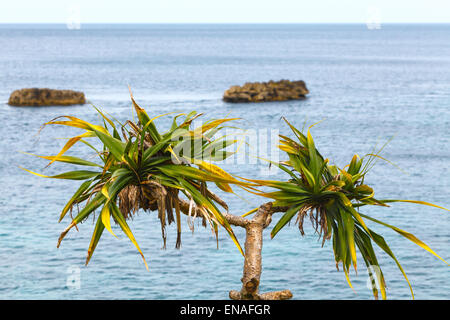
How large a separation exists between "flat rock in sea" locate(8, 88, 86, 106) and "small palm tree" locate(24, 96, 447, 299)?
256ft

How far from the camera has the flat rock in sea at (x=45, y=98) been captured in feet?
268

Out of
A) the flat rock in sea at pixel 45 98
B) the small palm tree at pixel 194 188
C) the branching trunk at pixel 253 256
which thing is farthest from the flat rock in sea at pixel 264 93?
the branching trunk at pixel 253 256

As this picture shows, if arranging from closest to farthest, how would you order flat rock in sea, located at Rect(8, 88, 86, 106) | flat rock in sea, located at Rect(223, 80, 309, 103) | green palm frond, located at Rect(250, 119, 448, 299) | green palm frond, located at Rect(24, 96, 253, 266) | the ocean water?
1. green palm frond, located at Rect(24, 96, 253, 266)
2. green palm frond, located at Rect(250, 119, 448, 299)
3. the ocean water
4. flat rock in sea, located at Rect(8, 88, 86, 106)
5. flat rock in sea, located at Rect(223, 80, 309, 103)

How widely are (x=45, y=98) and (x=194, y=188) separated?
79136 mm

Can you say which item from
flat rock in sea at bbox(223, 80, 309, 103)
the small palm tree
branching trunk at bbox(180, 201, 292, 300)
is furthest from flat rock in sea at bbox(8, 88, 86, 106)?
branching trunk at bbox(180, 201, 292, 300)

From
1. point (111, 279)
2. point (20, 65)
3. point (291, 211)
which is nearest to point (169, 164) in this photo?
point (291, 211)

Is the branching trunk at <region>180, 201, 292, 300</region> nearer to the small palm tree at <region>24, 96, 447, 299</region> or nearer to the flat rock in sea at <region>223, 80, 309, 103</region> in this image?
the small palm tree at <region>24, 96, 447, 299</region>

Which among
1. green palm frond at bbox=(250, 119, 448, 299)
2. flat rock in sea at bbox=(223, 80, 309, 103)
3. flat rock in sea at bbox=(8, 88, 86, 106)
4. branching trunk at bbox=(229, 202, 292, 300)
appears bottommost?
branching trunk at bbox=(229, 202, 292, 300)

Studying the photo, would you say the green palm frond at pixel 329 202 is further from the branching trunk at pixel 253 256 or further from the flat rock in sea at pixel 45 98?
the flat rock in sea at pixel 45 98

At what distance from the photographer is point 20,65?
151500mm

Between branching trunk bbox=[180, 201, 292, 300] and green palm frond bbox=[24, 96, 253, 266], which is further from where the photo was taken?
branching trunk bbox=[180, 201, 292, 300]

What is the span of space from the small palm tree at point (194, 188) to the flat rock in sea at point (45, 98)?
78.0 m

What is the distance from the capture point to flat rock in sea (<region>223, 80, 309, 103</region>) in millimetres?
85375

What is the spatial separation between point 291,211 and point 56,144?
56773 millimetres
